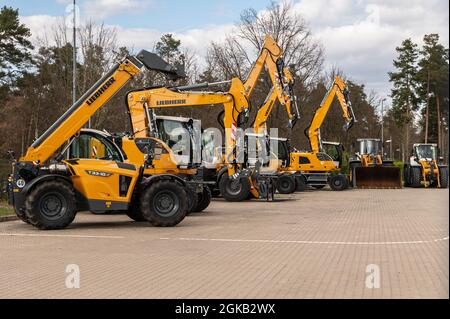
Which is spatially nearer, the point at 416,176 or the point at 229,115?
the point at 229,115

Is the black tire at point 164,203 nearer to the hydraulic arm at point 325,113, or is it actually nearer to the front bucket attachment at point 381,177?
the hydraulic arm at point 325,113

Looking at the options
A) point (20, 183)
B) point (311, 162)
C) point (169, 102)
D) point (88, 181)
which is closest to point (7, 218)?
point (20, 183)

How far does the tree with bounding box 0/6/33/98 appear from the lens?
50.3m

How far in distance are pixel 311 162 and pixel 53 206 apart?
73.7 feet

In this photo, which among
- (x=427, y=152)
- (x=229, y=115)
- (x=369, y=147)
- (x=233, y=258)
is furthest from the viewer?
(x=369, y=147)

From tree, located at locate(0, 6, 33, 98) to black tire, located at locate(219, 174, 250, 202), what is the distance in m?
32.1

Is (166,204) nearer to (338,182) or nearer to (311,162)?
(311,162)


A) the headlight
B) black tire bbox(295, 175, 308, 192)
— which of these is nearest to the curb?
the headlight

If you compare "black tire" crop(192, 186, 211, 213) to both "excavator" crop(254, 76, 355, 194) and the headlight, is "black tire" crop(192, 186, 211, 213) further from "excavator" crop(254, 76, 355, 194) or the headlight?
"excavator" crop(254, 76, 355, 194)

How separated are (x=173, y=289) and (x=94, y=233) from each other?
6.99m

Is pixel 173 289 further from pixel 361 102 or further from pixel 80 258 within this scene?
pixel 361 102

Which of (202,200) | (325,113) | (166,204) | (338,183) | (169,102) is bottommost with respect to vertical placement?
(338,183)

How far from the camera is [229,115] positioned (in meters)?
24.1

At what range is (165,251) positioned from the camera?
37.0 feet
